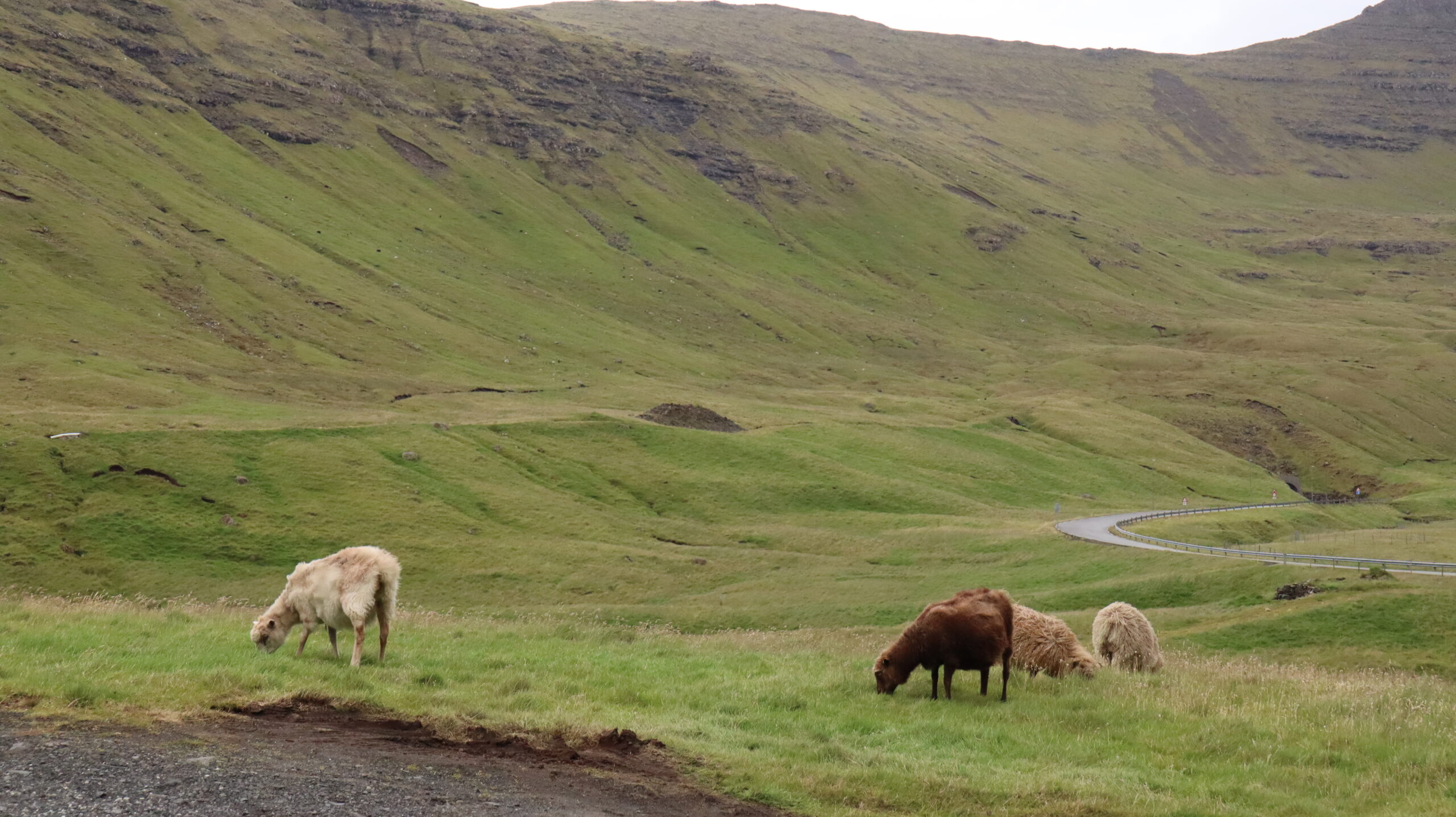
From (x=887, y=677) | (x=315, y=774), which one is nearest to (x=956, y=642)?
(x=887, y=677)

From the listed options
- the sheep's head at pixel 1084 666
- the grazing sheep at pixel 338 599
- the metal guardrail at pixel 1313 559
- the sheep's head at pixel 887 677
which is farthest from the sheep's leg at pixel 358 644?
the metal guardrail at pixel 1313 559

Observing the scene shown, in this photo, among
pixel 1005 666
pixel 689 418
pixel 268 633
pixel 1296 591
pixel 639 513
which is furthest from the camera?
pixel 689 418

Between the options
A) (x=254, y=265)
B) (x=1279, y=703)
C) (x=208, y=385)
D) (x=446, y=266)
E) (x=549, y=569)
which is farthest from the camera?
(x=446, y=266)

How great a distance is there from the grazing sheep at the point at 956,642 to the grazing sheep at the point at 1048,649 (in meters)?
2.64

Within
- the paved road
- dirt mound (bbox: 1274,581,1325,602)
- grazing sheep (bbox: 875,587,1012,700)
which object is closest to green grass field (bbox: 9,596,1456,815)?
grazing sheep (bbox: 875,587,1012,700)

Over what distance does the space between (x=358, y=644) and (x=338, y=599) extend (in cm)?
126

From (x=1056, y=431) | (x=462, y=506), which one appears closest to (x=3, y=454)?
(x=462, y=506)

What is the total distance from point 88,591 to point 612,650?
3985 centimetres

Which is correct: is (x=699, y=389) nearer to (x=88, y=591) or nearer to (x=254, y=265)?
(x=254, y=265)

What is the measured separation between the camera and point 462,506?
76.9 m

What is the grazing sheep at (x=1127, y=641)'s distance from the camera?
84.1ft

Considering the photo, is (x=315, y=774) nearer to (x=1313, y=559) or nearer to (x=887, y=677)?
(x=887, y=677)

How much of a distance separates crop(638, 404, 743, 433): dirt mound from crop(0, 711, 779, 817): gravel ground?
9716 centimetres

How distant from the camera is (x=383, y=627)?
69.5 feet
